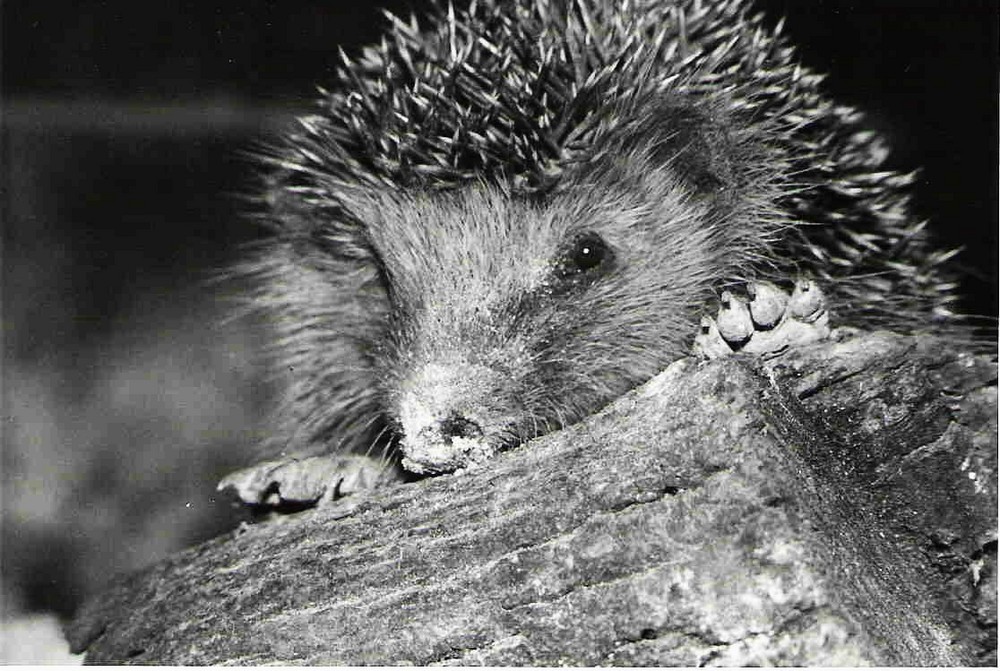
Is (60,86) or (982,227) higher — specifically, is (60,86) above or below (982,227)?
below

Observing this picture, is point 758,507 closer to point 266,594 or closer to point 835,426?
point 835,426

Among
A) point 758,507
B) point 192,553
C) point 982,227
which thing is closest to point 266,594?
point 192,553

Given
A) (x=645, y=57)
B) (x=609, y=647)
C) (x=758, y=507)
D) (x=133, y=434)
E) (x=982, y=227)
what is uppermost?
(x=645, y=57)

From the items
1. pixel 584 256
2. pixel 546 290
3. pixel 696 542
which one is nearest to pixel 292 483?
pixel 546 290

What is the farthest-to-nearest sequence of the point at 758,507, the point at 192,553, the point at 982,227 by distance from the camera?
the point at 982,227 → the point at 192,553 → the point at 758,507

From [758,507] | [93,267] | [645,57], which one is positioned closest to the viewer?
[758,507]

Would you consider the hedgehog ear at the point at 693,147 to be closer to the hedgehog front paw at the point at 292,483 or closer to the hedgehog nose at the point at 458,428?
the hedgehog nose at the point at 458,428

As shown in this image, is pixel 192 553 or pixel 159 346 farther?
Result: pixel 159 346

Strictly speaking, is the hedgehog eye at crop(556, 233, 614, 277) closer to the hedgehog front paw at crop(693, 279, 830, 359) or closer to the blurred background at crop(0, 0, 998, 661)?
the hedgehog front paw at crop(693, 279, 830, 359)
